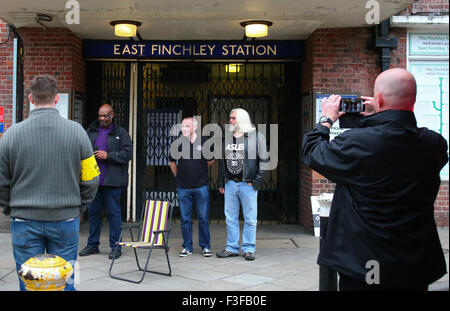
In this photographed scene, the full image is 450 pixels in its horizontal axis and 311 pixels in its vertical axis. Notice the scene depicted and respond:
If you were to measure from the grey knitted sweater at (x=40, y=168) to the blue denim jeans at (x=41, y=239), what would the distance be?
0.17 feet

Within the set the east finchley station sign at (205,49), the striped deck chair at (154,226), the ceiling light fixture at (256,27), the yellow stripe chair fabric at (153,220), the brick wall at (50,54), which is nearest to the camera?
the striped deck chair at (154,226)

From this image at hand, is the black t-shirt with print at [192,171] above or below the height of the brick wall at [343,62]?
below

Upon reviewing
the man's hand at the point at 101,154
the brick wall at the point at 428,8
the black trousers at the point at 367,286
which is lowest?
the black trousers at the point at 367,286

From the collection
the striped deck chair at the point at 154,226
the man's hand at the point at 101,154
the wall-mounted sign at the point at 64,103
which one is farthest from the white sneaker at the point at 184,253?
the wall-mounted sign at the point at 64,103

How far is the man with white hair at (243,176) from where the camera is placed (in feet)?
22.0

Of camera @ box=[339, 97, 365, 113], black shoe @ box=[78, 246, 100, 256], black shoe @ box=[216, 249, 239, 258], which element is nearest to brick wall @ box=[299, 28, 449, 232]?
black shoe @ box=[216, 249, 239, 258]

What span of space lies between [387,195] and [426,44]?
22.7 feet

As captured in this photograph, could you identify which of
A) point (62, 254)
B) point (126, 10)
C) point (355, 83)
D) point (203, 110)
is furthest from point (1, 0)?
point (355, 83)

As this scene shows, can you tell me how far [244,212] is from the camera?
22.3 ft

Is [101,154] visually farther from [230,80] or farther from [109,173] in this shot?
[230,80]

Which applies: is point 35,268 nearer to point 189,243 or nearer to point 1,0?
point 189,243

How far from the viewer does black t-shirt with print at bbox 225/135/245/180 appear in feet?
22.1

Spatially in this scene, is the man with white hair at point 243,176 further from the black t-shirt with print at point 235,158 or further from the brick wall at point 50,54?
the brick wall at point 50,54

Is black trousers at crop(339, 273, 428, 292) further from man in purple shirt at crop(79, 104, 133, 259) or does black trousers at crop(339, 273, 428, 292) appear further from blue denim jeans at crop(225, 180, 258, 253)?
man in purple shirt at crop(79, 104, 133, 259)
